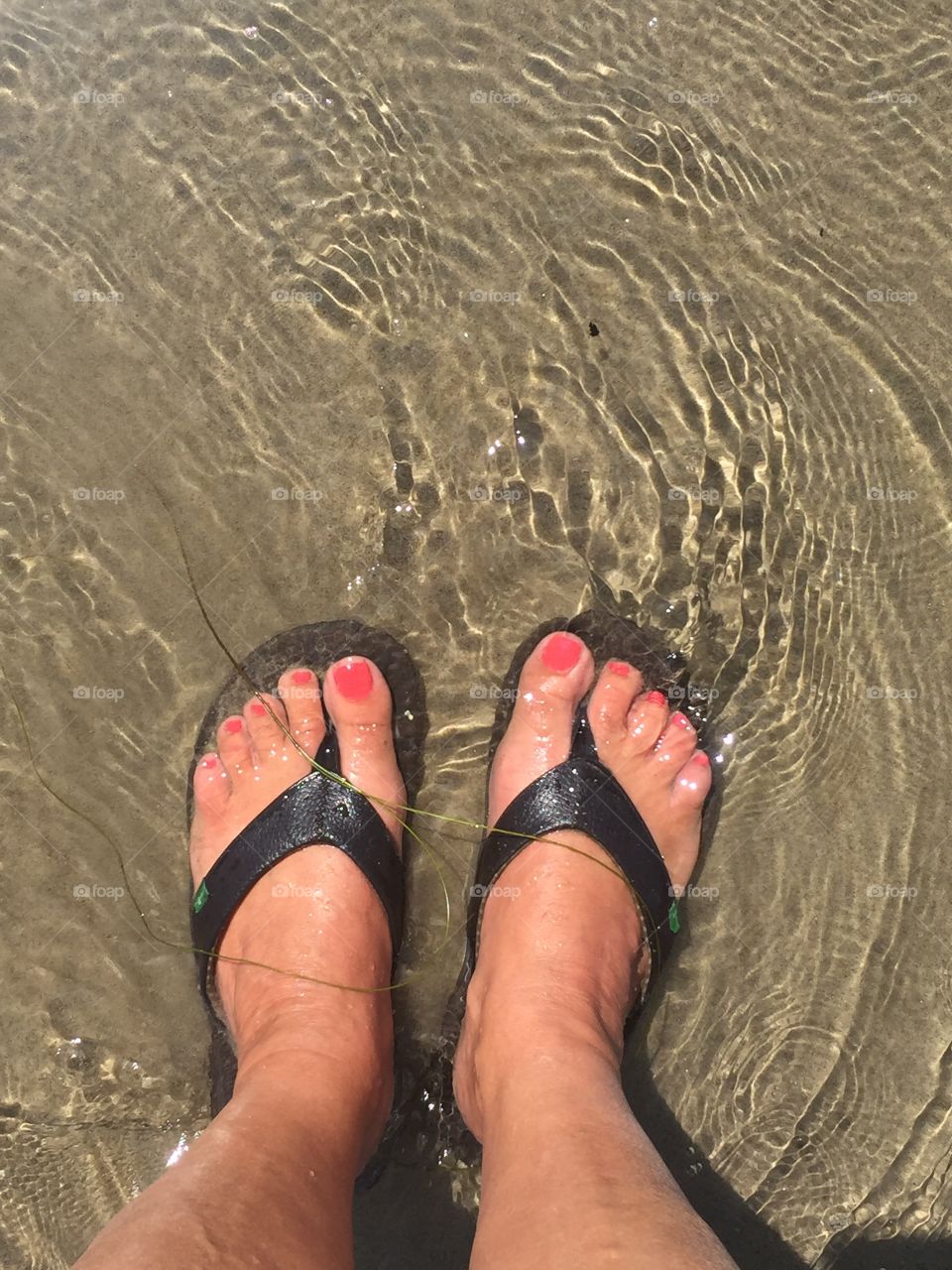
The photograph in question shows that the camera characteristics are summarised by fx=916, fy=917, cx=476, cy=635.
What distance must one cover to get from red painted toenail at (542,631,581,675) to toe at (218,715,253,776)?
89 cm

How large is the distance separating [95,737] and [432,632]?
100 cm

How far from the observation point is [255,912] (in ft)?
8.22

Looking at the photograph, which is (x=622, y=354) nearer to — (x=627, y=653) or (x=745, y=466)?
(x=745, y=466)

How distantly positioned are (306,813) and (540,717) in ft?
2.30

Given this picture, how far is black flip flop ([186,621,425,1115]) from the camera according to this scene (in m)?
2.49

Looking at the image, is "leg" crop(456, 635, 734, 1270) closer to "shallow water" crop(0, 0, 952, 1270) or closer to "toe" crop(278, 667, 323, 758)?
"shallow water" crop(0, 0, 952, 1270)

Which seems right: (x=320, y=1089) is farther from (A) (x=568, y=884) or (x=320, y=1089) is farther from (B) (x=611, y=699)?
(B) (x=611, y=699)

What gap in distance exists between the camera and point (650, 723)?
261cm

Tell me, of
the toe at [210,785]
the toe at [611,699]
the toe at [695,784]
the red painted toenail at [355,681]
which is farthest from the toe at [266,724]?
the toe at [695,784]

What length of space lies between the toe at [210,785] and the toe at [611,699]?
106 cm

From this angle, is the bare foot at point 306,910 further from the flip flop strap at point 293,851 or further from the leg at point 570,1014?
the leg at point 570,1014

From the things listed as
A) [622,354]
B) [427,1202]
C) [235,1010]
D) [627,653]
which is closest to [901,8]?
[622,354]

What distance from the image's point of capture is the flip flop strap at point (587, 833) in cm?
250

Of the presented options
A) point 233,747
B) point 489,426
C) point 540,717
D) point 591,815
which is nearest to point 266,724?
point 233,747
